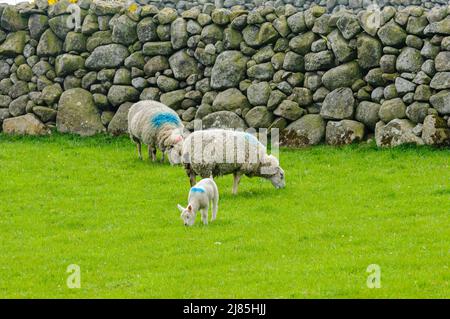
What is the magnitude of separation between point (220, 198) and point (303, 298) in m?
5.84

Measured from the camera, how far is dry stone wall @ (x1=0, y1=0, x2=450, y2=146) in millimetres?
20188

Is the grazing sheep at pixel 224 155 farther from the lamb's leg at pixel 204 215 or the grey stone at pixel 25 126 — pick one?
the grey stone at pixel 25 126

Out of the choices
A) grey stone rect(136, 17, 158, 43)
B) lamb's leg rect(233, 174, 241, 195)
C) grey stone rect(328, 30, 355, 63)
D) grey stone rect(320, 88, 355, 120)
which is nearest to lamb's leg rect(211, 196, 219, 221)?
lamb's leg rect(233, 174, 241, 195)

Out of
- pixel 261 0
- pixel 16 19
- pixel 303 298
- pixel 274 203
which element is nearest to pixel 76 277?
pixel 303 298

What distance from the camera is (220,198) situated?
16.5 metres

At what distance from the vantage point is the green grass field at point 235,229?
37.5 ft

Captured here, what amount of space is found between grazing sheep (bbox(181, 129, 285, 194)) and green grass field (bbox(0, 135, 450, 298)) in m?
0.44

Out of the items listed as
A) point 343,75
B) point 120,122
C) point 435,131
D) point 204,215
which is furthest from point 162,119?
point 204,215

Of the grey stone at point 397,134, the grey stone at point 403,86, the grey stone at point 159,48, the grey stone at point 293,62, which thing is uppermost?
the grey stone at point 159,48

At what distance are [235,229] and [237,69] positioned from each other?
8.43 meters

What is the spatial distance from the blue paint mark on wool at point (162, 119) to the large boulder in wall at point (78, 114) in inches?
140

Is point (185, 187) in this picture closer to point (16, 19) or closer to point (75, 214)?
point (75, 214)

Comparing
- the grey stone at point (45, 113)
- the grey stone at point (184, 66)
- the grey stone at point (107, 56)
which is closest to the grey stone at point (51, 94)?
the grey stone at point (45, 113)

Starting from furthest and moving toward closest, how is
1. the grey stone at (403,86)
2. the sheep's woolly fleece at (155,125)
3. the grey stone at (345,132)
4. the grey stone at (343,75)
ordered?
1. the grey stone at (343,75)
2. the grey stone at (345,132)
3. the grey stone at (403,86)
4. the sheep's woolly fleece at (155,125)
